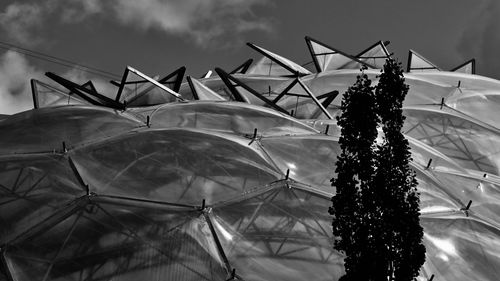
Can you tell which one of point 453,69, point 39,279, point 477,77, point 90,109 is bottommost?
point 39,279

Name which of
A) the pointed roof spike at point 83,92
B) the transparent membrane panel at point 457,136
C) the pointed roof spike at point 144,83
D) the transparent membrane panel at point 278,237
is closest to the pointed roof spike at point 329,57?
the transparent membrane panel at point 457,136

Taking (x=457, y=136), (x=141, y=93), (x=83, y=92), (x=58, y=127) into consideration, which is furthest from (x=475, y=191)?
(x=83, y=92)

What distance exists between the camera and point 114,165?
24.1 metres

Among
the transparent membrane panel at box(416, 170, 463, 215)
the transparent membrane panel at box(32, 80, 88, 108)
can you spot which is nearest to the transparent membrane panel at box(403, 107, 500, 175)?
the transparent membrane panel at box(416, 170, 463, 215)

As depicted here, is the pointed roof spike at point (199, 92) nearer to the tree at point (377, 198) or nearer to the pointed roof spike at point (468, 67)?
the tree at point (377, 198)

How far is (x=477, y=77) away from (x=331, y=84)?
309 inches

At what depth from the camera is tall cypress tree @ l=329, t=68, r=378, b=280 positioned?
18.2m

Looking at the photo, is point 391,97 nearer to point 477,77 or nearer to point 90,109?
point 90,109

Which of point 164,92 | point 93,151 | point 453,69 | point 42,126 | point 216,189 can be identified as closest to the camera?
point 216,189

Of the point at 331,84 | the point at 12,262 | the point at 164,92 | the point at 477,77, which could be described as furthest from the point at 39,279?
A: the point at 477,77

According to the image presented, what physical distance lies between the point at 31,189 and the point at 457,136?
19869mm

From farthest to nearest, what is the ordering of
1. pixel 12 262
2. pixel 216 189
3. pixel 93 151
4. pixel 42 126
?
1. pixel 42 126
2. pixel 93 151
3. pixel 216 189
4. pixel 12 262

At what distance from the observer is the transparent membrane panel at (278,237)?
816 inches

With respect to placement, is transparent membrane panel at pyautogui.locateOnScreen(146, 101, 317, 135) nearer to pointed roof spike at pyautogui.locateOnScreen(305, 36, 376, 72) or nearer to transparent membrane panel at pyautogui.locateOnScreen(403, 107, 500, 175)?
transparent membrane panel at pyautogui.locateOnScreen(403, 107, 500, 175)
